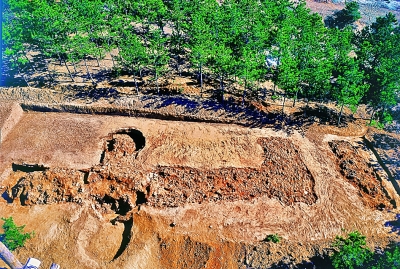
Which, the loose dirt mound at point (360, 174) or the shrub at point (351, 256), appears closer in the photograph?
the shrub at point (351, 256)

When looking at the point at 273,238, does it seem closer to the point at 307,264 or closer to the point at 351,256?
the point at 307,264

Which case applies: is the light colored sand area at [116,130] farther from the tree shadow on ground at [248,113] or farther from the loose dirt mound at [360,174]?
the loose dirt mound at [360,174]

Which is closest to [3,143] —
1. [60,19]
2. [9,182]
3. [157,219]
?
[9,182]

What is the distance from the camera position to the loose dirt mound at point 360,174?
33.6 m

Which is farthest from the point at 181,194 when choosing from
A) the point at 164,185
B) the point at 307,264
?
the point at 307,264

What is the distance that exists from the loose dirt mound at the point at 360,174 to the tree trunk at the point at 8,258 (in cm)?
3532

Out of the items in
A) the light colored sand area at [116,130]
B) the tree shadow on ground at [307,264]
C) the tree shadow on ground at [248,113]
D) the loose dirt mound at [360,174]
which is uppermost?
the tree shadow on ground at [248,113]

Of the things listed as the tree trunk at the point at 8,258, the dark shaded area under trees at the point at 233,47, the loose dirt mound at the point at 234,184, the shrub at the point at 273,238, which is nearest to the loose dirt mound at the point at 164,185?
the loose dirt mound at the point at 234,184

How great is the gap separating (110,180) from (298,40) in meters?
34.8

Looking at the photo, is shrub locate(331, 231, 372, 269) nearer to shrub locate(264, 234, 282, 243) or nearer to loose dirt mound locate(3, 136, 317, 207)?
shrub locate(264, 234, 282, 243)

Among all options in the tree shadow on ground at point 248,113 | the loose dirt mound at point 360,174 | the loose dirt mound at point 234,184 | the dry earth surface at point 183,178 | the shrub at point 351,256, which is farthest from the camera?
the tree shadow on ground at point 248,113

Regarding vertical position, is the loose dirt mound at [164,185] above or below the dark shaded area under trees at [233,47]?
below

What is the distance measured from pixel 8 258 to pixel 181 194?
16.5 meters

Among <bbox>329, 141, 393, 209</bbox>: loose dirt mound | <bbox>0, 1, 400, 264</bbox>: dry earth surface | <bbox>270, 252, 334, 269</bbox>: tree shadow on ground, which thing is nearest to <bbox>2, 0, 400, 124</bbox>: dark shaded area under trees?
<bbox>0, 1, 400, 264</bbox>: dry earth surface
